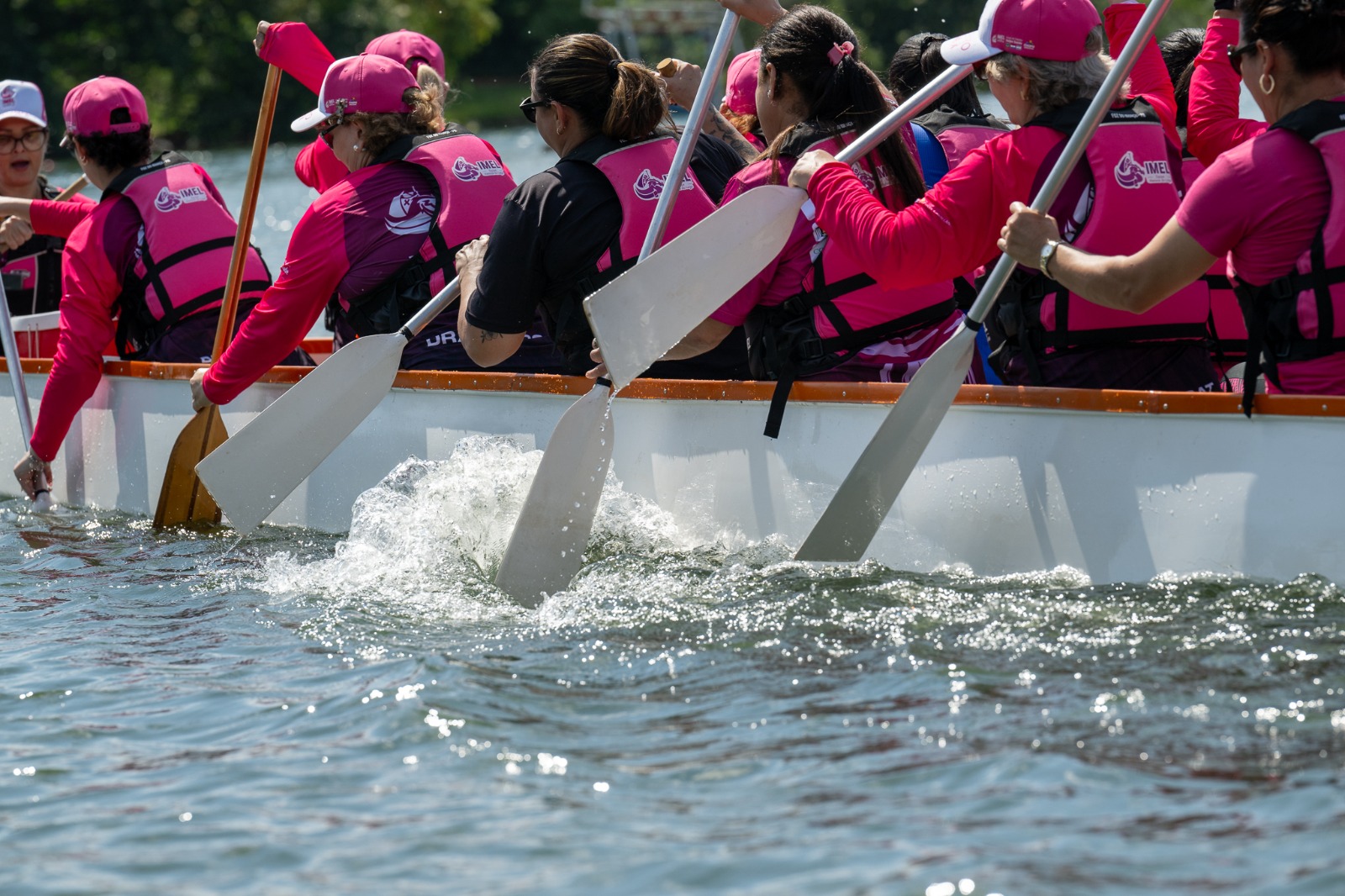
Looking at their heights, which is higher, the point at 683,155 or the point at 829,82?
the point at 829,82

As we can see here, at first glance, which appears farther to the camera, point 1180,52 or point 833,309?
point 1180,52

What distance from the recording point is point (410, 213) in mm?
5301

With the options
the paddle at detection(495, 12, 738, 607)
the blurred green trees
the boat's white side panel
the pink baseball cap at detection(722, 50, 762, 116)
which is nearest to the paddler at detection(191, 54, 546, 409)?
the boat's white side panel

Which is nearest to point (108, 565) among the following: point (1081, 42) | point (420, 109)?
point (420, 109)

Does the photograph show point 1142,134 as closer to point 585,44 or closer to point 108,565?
point 585,44

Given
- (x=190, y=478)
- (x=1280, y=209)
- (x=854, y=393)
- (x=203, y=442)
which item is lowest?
(x=190, y=478)

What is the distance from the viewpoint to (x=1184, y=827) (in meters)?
2.56

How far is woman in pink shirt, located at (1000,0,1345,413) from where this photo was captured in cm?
324

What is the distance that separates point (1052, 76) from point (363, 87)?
2443 millimetres

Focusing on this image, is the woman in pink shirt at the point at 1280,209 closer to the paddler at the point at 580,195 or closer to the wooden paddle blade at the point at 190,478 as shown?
the paddler at the point at 580,195

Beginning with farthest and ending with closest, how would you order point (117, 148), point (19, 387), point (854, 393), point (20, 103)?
point (20, 103)
point (19, 387)
point (117, 148)
point (854, 393)

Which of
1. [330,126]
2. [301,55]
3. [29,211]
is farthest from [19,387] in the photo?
[330,126]

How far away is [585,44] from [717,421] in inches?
45.0

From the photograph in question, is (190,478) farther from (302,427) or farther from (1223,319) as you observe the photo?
(1223,319)
